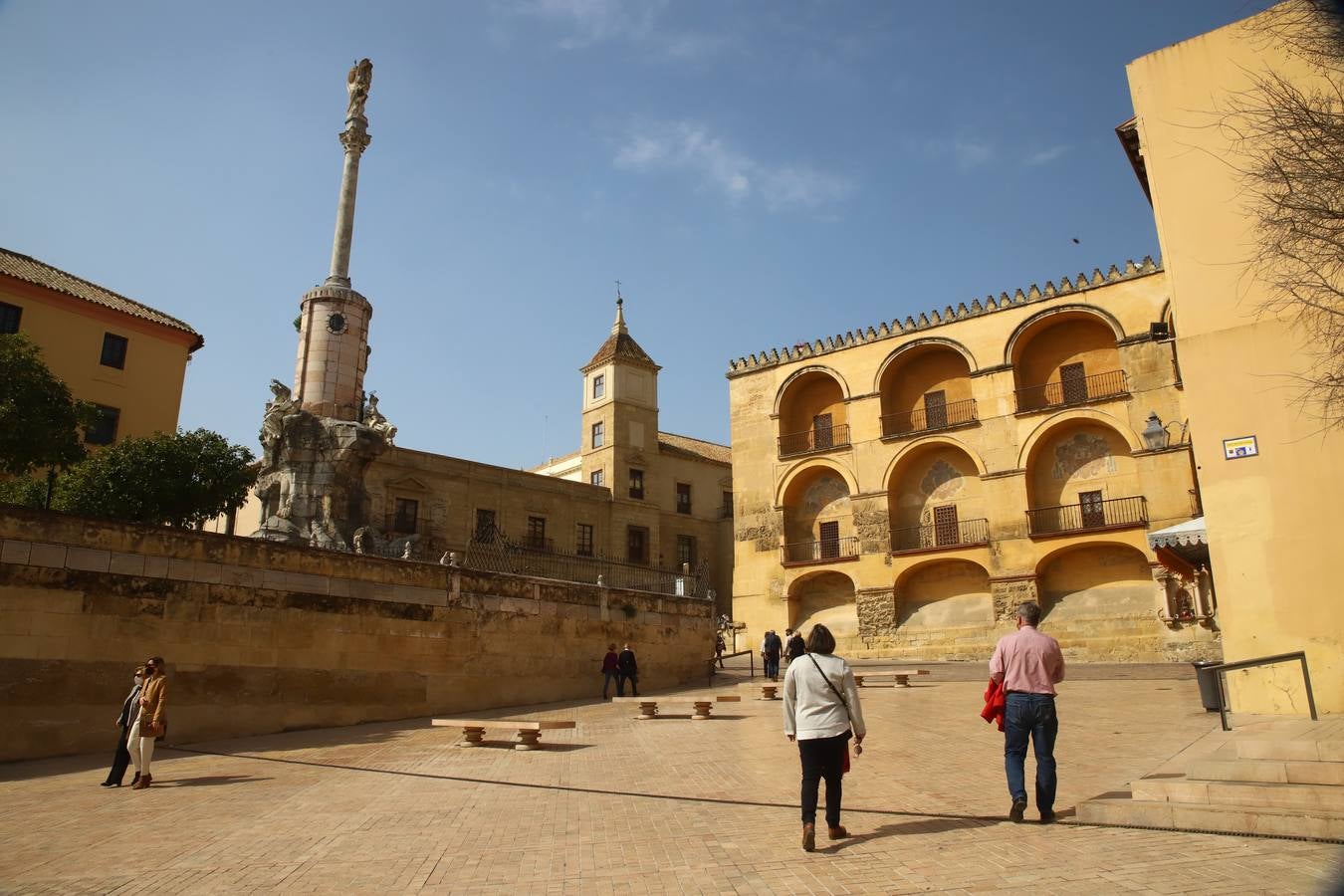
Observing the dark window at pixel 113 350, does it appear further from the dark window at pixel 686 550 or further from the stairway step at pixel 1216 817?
the stairway step at pixel 1216 817

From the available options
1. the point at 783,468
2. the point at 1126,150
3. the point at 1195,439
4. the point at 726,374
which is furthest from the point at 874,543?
the point at 1195,439

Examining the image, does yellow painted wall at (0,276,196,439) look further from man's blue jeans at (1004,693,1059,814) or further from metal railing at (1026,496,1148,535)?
man's blue jeans at (1004,693,1059,814)

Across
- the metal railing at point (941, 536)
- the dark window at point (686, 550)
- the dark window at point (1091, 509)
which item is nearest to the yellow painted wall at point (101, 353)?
the dark window at point (686, 550)

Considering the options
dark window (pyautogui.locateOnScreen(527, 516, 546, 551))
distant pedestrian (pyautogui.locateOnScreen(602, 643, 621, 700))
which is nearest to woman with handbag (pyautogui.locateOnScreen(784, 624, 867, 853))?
distant pedestrian (pyautogui.locateOnScreen(602, 643, 621, 700))

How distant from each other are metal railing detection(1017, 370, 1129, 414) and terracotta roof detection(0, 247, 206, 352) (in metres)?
31.7

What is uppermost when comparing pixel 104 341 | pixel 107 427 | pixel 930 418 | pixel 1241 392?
pixel 104 341

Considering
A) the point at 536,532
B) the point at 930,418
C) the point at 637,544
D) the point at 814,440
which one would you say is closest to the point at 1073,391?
the point at 930,418

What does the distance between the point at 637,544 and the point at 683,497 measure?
14.5 feet

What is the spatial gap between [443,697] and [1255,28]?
15.3 m

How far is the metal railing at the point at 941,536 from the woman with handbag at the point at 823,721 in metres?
27.2

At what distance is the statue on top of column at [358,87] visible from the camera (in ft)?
69.9

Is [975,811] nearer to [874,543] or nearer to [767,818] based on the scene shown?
[767,818]

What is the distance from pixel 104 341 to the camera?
30203mm

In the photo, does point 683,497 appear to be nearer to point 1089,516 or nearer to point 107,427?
point 1089,516
